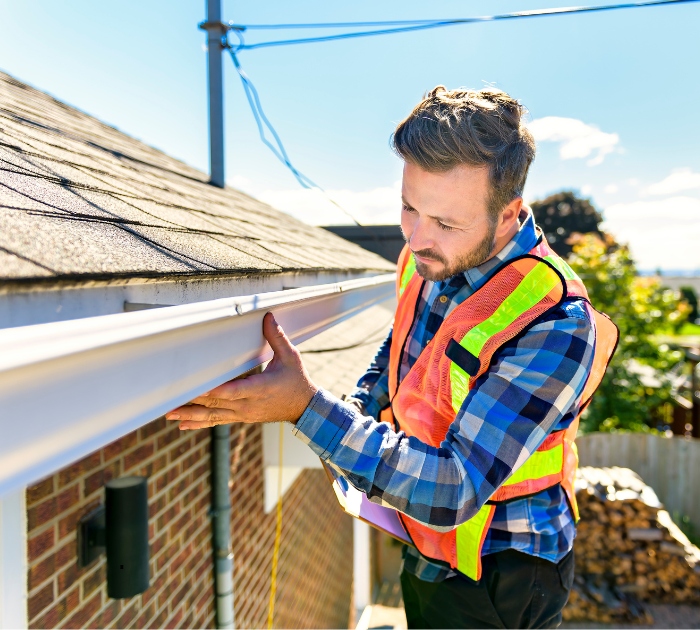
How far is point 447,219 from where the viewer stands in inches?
56.6

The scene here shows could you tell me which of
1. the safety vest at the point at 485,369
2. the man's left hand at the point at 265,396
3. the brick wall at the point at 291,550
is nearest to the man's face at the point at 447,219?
the safety vest at the point at 485,369

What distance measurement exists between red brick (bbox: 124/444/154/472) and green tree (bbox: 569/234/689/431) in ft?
26.8

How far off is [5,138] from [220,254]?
2.48ft

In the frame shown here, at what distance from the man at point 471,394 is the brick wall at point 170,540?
46.8 inches

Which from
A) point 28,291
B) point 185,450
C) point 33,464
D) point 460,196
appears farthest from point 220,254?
point 185,450

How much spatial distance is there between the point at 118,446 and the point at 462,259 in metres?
1.72

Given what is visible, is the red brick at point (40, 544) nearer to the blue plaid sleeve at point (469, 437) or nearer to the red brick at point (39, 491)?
the red brick at point (39, 491)

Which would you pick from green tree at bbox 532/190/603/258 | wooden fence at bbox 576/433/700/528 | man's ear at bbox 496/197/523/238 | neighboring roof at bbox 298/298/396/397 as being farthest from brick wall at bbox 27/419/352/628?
green tree at bbox 532/190/603/258

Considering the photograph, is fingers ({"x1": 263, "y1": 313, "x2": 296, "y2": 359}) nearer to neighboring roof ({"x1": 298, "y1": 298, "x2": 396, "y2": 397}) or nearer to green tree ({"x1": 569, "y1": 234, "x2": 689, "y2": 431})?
neighboring roof ({"x1": 298, "y1": 298, "x2": 396, "y2": 397})

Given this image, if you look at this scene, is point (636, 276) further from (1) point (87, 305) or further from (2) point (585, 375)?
(1) point (87, 305)

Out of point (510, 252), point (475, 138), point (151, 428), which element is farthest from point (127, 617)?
point (475, 138)

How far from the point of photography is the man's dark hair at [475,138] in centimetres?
Result: 139

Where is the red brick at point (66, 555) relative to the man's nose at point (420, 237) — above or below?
below

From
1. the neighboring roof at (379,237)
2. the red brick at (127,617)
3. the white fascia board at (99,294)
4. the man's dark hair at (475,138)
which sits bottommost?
the red brick at (127,617)
